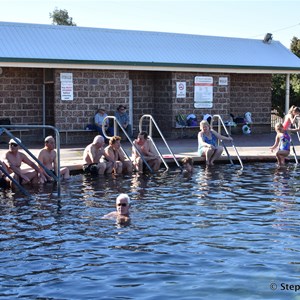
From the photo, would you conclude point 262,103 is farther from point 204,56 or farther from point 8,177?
point 8,177


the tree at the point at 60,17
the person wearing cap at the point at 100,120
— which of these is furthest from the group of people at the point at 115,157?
the tree at the point at 60,17

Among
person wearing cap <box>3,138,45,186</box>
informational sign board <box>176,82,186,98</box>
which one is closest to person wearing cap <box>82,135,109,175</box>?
person wearing cap <box>3,138,45,186</box>

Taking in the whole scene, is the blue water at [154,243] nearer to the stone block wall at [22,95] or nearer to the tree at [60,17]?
the stone block wall at [22,95]

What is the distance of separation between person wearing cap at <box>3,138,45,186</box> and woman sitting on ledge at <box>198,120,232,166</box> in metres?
5.51

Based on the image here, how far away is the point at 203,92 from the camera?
27.1 metres

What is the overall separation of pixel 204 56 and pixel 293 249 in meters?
19.1

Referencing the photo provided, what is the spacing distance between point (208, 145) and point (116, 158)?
293 cm

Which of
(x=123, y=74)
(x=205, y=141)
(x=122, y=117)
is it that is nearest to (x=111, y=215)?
(x=205, y=141)

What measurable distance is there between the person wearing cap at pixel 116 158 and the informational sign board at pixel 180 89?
365 inches

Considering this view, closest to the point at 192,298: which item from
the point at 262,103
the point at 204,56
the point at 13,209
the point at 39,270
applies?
the point at 39,270

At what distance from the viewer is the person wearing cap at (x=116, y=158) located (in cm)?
1714

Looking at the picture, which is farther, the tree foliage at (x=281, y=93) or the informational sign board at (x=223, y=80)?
the tree foliage at (x=281, y=93)

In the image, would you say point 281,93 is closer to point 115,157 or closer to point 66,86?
point 66,86

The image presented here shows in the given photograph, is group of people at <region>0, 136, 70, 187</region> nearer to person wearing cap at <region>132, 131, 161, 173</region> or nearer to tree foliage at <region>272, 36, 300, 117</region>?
person wearing cap at <region>132, 131, 161, 173</region>
